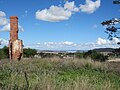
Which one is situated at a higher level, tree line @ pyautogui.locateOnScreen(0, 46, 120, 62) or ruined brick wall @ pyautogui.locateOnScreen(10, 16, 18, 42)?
ruined brick wall @ pyautogui.locateOnScreen(10, 16, 18, 42)

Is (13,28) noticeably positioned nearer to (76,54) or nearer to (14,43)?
(14,43)

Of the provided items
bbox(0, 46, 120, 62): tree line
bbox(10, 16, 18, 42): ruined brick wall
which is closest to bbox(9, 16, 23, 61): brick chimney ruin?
bbox(10, 16, 18, 42): ruined brick wall

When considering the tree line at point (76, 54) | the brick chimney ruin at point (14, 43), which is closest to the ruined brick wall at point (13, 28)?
the brick chimney ruin at point (14, 43)

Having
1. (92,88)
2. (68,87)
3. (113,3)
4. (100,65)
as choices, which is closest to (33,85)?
(68,87)

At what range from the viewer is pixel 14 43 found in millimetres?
23047

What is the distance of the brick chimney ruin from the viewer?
23.0 metres

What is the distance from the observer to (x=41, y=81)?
9086 millimetres

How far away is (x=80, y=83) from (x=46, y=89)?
1267 millimetres

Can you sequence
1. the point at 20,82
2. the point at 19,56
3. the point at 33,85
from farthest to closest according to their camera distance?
the point at 19,56, the point at 20,82, the point at 33,85

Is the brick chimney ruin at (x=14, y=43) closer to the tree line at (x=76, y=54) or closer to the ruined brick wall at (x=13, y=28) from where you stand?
the ruined brick wall at (x=13, y=28)

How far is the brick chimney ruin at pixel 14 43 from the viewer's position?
22984 millimetres

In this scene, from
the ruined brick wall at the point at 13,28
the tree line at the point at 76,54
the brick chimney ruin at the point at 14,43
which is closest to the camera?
the brick chimney ruin at the point at 14,43

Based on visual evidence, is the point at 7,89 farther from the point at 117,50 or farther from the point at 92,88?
the point at 117,50

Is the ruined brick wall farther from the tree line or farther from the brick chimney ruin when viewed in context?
the tree line
